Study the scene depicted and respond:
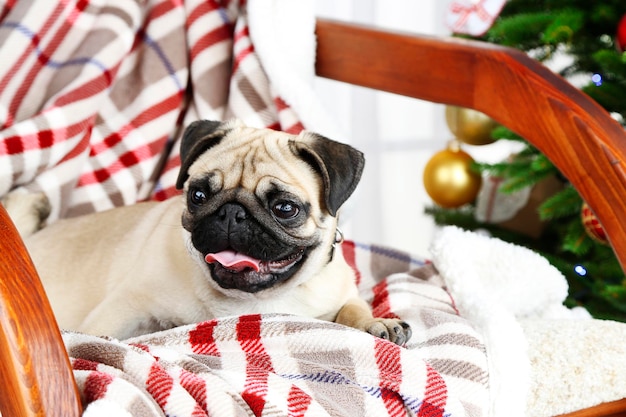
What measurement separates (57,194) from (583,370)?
3.38 ft

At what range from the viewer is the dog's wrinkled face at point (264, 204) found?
1.05 metres

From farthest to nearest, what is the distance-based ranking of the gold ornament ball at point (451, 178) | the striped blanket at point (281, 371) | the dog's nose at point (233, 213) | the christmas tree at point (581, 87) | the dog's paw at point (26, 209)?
1. the gold ornament ball at point (451, 178)
2. the christmas tree at point (581, 87)
3. the dog's paw at point (26, 209)
4. the dog's nose at point (233, 213)
5. the striped blanket at point (281, 371)

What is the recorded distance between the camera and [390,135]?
2693mm

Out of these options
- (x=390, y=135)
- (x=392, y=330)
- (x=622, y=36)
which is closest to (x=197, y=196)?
(x=392, y=330)

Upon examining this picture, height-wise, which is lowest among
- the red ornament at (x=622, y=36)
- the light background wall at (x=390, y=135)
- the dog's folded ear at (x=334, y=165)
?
the light background wall at (x=390, y=135)

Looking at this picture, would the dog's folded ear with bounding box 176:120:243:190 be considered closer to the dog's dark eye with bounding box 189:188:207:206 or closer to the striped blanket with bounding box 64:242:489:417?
the dog's dark eye with bounding box 189:188:207:206

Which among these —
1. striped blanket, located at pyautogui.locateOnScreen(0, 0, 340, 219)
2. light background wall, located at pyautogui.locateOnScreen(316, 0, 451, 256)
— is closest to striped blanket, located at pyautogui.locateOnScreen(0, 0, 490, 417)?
striped blanket, located at pyautogui.locateOnScreen(0, 0, 340, 219)

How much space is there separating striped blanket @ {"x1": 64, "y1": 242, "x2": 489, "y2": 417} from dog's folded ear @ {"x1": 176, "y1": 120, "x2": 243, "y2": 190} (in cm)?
24

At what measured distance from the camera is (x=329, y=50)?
5.36 ft

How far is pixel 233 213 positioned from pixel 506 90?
0.58 m

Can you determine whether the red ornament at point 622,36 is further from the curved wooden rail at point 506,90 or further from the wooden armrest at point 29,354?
the wooden armrest at point 29,354

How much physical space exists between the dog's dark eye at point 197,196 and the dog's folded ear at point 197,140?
61 millimetres

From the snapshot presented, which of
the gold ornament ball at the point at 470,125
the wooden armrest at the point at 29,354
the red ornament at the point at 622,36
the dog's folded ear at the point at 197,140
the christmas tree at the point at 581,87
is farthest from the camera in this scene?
the gold ornament ball at the point at 470,125

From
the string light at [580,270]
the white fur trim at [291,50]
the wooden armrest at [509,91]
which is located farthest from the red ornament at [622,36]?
the white fur trim at [291,50]
